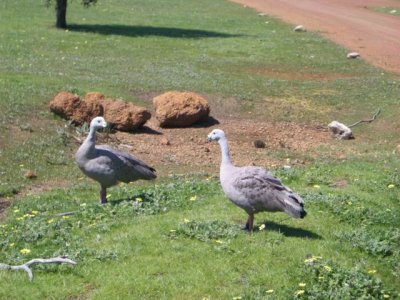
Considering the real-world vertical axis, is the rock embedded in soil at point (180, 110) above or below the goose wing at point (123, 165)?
below

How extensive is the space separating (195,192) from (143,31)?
79.8 ft

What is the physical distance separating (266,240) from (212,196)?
282 centimetres

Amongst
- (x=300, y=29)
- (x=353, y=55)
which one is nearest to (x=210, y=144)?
(x=353, y=55)

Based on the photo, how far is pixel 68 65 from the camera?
1072 inches

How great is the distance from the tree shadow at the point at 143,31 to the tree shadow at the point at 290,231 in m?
25.1

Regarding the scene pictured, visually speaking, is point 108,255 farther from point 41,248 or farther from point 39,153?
point 39,153

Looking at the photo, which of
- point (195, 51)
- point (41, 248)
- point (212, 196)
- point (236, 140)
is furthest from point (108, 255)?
point (195, 51)

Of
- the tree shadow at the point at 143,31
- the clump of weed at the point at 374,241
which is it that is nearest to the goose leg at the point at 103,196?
the clump of weed at the point at 374,241

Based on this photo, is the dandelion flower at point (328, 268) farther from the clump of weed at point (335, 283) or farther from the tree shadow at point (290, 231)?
the tree shadow at point (290, 231)

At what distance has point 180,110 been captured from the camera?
2070cm

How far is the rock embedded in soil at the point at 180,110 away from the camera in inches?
816

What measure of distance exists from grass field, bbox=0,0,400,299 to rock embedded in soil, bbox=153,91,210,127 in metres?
1.85

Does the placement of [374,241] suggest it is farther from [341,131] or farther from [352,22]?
[352,22]

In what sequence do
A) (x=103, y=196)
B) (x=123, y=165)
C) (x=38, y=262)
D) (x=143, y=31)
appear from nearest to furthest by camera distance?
(x=38, y=262) < (x=123, y=165) < (x=103, y=196) < (x=143, y=31)
